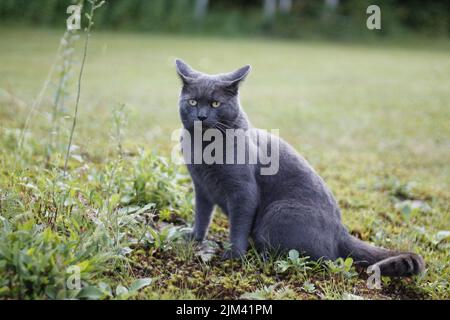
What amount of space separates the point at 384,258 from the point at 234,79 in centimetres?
123

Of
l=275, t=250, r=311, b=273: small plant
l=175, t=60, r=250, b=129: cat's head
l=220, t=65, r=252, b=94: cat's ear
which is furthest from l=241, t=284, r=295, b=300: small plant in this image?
l=220, t=65, r=252, b=94: cat's ear

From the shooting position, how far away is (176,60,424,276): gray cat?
7.89ft

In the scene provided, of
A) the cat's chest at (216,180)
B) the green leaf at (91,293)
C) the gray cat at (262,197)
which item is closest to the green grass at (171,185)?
the green leaf at (91,293)

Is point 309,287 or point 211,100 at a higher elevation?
point 211,100

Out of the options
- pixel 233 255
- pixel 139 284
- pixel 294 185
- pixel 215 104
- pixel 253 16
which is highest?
pixel 253 16

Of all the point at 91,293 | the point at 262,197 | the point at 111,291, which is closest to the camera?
the point at 91,293

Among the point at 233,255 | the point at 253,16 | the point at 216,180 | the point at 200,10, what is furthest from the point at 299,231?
the point at 253,16

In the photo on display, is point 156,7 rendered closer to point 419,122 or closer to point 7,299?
point 419,122

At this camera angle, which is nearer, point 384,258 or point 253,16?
point 384,258

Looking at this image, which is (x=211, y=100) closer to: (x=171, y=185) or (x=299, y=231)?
(x=171, y=185)

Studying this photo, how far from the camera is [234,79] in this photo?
2520 millimetres

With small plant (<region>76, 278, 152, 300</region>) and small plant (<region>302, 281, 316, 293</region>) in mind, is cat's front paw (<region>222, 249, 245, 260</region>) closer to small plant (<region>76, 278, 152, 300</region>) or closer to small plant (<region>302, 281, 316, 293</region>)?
small plant (<region>302, 281, 316, 293</region>)

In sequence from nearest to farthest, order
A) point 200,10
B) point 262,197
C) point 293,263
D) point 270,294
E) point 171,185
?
point 270,294 < point 293,263 < point 262,197 < point 171,185 < point 200,10

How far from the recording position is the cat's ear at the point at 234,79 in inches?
97.5
